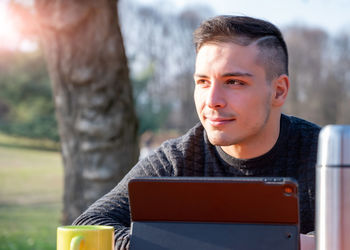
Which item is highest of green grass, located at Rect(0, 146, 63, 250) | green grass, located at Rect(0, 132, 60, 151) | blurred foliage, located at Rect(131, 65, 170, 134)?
blurred foliage, located at Rect(131, 65, 170, 134)

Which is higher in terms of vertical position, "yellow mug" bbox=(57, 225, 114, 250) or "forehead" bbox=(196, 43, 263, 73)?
"forehead" bbox=(196, 43, 263, 73)

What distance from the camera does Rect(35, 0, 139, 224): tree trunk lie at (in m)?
3.79

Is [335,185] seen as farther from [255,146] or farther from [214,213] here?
[255,146]

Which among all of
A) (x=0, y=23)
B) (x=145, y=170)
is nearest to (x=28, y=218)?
(x=0, y=23)

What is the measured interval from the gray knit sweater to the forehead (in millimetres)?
351

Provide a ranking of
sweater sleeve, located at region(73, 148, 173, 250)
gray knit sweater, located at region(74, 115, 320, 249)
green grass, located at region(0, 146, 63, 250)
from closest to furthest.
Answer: sweater sleeve, located at region(73, 148, 173, 250) < gray knit sweater, located at region(74, 115, 320, 249) < green grass, located at region(0, 146, 63, 250)

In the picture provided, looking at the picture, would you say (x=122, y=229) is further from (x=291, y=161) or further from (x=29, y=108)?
(x=29, y=108)

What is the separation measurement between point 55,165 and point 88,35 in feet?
46.2

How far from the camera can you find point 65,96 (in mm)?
3846

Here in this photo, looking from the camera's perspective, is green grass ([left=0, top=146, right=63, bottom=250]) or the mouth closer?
the mouth

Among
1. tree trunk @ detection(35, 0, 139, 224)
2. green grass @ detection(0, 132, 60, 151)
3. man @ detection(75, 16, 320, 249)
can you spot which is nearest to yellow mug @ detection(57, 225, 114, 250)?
man @ detection(75, 16, 320, 249)

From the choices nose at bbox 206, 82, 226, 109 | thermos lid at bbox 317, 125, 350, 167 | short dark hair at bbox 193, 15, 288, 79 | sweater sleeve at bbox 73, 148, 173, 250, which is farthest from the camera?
short dark hair at bbox 193, 15, 288, 79

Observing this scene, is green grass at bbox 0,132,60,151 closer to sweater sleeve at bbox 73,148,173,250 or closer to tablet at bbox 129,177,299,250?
sweater sleeve at bbox 73,148,173,250

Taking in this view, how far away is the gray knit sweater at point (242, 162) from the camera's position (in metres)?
2.04
